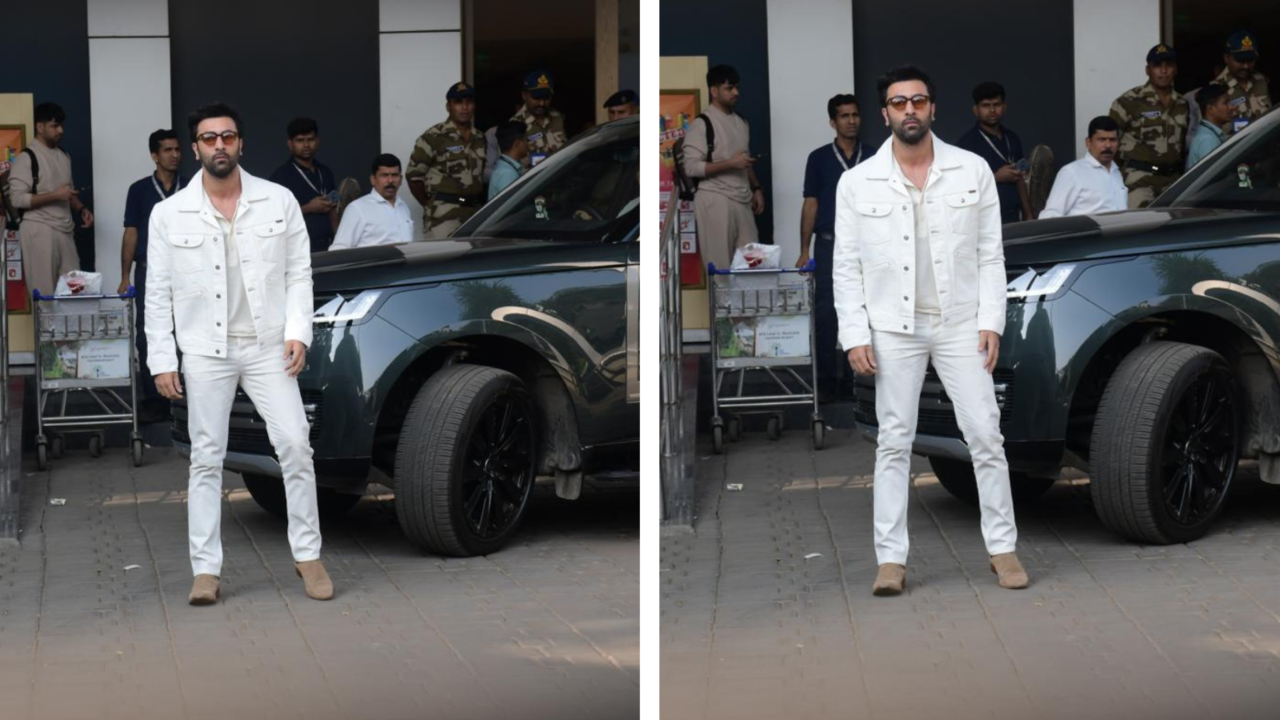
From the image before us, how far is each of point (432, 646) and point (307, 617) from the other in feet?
1.26

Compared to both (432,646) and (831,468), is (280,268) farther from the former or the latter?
(831,468)

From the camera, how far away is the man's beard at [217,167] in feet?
17.5

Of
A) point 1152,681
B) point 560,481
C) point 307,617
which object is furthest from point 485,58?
point 1152,681

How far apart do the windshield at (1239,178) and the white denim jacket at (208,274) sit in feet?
8.51

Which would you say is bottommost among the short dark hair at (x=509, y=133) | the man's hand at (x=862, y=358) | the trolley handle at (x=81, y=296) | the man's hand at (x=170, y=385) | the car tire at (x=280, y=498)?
the car tire at (x=280, y=498)

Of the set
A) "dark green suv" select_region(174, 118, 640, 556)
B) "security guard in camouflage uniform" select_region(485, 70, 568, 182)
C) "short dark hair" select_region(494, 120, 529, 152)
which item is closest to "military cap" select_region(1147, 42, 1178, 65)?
"dark green suv" select_region(174, 118, 640, 556)

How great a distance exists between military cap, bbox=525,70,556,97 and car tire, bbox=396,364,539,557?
899 mm

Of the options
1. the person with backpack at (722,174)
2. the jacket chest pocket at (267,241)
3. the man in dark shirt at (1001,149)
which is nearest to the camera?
the man in dark shirt at (1001,149)

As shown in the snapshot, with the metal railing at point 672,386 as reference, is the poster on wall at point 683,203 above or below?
above

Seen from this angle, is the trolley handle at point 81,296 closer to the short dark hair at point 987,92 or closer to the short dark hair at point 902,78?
the short dark hair at point 902,78

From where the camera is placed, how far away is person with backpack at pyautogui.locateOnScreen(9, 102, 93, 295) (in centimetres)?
553

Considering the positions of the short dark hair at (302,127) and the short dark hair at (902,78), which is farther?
the short dark hair at (302,127)

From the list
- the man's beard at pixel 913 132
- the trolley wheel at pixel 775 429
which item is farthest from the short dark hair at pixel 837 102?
the trolley wheel at pixel 775 429

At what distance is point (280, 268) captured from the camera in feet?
17.6
